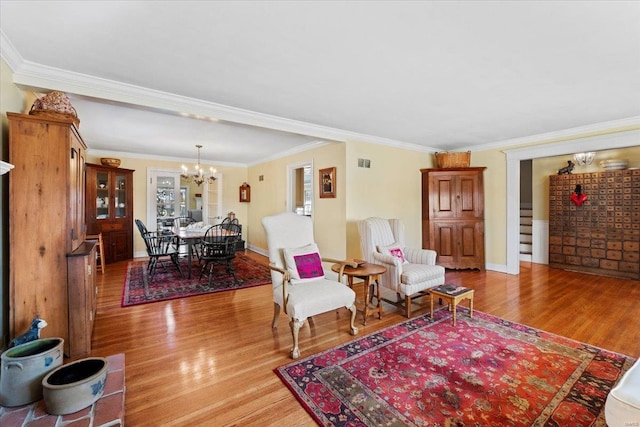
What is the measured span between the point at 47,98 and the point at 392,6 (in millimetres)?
2792

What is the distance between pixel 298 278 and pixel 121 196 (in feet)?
18.0

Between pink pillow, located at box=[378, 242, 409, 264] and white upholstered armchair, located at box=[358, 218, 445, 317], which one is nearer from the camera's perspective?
white upholstered armchair, located at box=[358, 218, 445, 317]

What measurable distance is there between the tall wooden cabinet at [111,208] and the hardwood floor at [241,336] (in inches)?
62.4

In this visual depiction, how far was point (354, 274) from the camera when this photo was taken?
296 centimetres

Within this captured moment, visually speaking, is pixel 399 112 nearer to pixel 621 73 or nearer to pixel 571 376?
pixel 621 73

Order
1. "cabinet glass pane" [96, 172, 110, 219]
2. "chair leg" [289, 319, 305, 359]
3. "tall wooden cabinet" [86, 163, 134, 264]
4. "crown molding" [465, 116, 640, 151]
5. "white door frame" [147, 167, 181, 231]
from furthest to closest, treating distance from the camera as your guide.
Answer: "white door frame" [147, 167, 181, 231]
"cabinet glass pane" [96, 172, 110, 219]
"tall wooden cabinet" [86, 163, 134, 264]
"crown molding" [465, 116, 640, 151]
"chair leg" [289, 319, 305, 359]

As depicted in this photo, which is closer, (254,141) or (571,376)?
(571,376)

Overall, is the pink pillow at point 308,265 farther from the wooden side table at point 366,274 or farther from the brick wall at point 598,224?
the brick wall at point 598,224

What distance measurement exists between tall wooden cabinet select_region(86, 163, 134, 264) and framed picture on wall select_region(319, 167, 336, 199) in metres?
4.49

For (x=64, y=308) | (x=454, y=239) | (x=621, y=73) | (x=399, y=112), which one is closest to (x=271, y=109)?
(x=399, y=112)

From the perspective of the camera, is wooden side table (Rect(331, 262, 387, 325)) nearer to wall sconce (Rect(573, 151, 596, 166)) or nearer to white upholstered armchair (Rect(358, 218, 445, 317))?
white upholstered armchair (Rect(358, 218, 445, 317))

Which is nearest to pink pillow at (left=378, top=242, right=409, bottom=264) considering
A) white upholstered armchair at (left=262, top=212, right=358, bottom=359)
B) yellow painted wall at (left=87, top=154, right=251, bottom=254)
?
white upholstered armchair at (left=262, top=212, right=358, bottom=359)

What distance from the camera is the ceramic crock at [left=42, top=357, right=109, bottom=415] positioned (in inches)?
58.1

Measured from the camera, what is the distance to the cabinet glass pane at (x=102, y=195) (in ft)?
18.7
